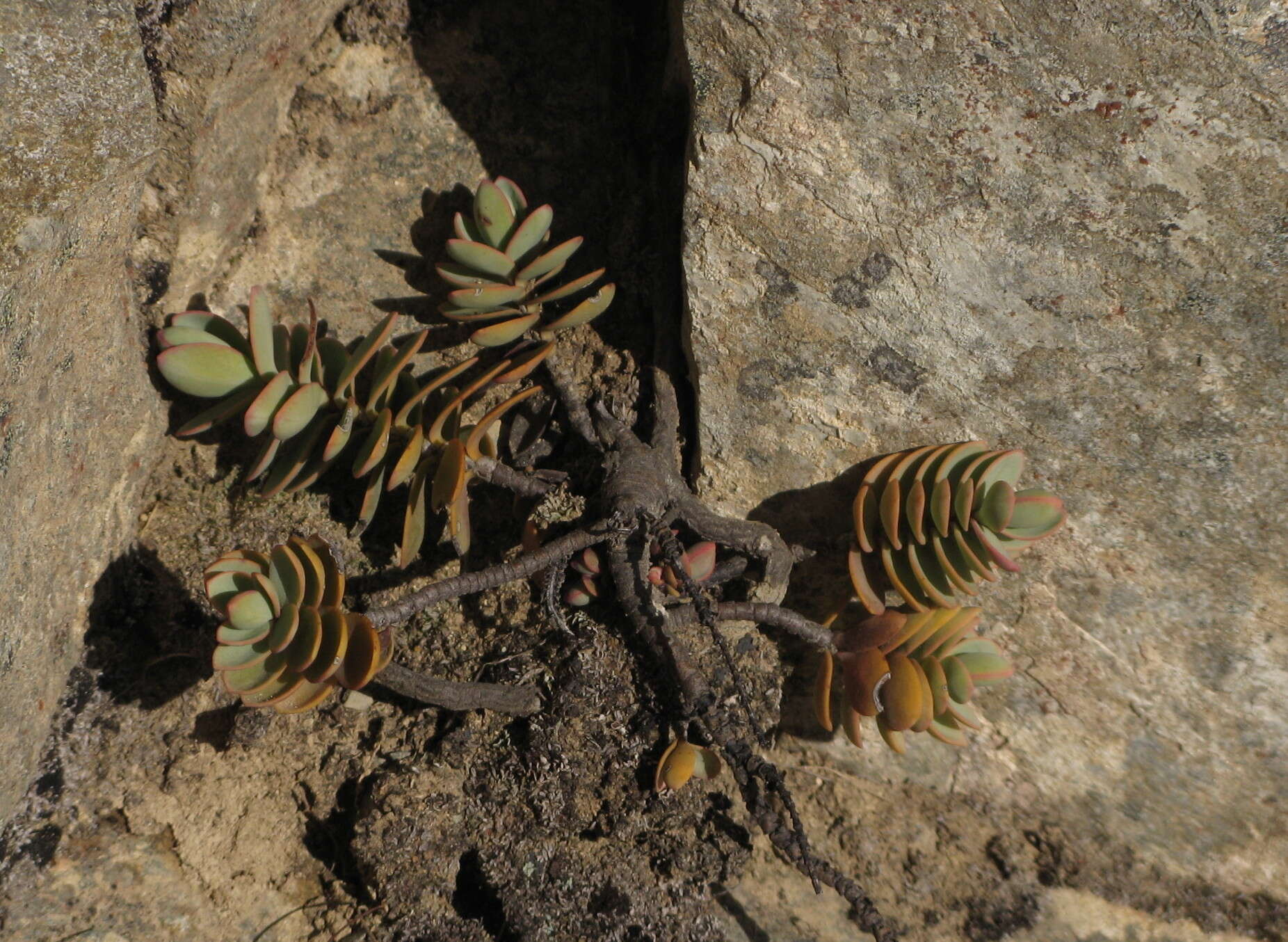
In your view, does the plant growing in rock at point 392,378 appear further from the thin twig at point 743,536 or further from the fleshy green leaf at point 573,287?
the thin twig at point 743,536

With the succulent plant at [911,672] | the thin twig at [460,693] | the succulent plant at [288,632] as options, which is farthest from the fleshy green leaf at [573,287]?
the succulent plant at [911,672]

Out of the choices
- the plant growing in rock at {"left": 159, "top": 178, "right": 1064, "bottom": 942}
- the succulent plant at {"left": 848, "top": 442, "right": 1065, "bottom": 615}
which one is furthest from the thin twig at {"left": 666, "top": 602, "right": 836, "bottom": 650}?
the succulent plant at {"left": 848, "top": 442, "right": 1065, "bottom": 615}

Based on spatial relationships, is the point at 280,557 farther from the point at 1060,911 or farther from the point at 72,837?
the point at 1060,911

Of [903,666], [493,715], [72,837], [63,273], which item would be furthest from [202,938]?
[903,666]

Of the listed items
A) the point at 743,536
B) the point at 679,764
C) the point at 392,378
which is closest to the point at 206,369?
the point at 392,378

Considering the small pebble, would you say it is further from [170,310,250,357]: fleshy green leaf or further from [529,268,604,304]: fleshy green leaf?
[529,268,604,304]: fleshy green leaf

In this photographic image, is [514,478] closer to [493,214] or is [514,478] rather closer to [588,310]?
[588,310]
